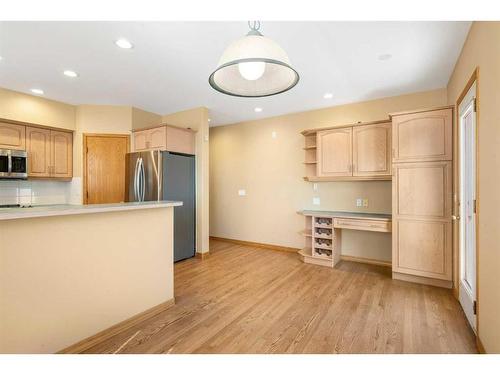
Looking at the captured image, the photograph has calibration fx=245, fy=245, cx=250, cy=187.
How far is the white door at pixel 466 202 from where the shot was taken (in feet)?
7.71

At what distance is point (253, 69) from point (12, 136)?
4.23 m

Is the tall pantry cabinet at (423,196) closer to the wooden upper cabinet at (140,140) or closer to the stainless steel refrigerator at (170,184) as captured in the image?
the stainless steel refrigerator at (170,184)

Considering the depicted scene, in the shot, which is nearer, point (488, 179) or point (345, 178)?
point (488, 179)

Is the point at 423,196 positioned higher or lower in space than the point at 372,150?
lower

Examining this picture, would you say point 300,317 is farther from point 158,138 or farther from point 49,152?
point 49,152

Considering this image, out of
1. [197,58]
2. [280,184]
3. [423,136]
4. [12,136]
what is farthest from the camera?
[280,184]

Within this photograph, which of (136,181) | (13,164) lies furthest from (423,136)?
(13,164)

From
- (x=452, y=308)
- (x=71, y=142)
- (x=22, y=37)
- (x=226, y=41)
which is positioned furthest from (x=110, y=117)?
(x=452, y=308)

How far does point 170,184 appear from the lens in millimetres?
3877

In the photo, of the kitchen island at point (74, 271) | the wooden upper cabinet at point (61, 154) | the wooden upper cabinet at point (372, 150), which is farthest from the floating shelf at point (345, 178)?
the wooden upper cabinet at point (61, 154)

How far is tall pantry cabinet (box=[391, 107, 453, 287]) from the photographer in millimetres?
2898

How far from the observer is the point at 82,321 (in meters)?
1.82
